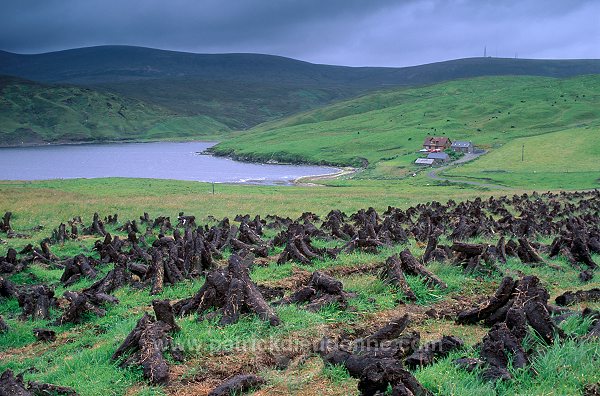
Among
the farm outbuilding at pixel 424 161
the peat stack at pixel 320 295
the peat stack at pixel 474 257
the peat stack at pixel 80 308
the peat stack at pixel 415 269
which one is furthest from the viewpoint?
the farm outbuilding at pixel 424 161

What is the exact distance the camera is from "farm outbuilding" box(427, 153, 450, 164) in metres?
122

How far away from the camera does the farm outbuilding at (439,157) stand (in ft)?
399

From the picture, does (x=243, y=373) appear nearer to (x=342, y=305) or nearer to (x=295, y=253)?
(x=342, y=305)

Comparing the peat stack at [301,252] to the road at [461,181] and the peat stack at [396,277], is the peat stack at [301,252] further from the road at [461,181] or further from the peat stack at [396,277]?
the road at [461,181]

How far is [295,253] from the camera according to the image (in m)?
18.1

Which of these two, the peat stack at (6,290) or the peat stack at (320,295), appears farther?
the peat stack at (6,290)

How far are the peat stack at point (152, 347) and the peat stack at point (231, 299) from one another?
1.32 metres

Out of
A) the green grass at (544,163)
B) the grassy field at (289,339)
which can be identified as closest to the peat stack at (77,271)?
the grassy field at (289,339)

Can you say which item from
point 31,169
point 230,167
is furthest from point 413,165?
point 31,169

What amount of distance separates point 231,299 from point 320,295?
2385mm

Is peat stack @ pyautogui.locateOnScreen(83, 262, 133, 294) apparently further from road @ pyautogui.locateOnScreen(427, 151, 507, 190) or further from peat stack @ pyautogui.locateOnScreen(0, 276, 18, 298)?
road @ pyautogui.locateOnScreen(427, 151, 507, 190)

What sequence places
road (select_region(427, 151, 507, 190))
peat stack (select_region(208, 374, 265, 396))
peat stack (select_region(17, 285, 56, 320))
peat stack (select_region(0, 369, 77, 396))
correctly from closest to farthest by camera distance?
peat stack (select_region(0, 369, 77, 396)) < peat stack (select_region(208, 374, 265, 396)) < peat stack (select_region(17, 285, 56, 320)) < road (select_region(427, 151, 507, 190))

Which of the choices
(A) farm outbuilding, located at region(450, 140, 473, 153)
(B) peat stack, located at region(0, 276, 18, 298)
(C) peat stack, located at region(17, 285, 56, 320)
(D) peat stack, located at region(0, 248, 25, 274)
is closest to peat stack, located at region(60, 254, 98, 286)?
(B) peat stack, located at region(0, 276, 18, 298)

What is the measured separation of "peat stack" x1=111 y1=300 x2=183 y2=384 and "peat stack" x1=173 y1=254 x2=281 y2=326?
132cm
